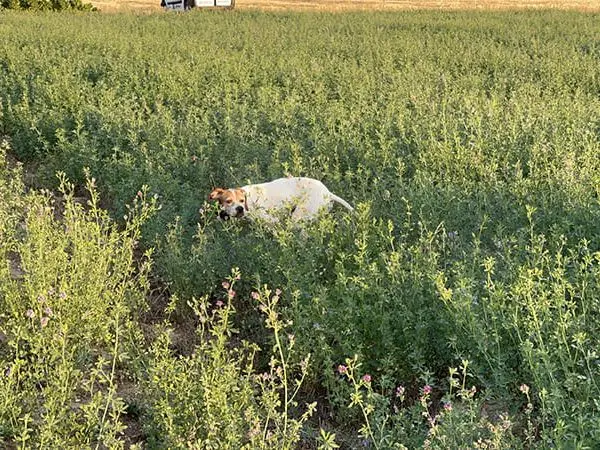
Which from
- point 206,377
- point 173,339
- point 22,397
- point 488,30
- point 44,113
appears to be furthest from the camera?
point 488,30

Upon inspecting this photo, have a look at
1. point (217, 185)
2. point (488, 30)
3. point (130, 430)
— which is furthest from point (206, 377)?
point (488, 30)

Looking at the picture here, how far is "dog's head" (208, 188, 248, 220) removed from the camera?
4.99 m

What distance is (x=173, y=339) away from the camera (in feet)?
13.6

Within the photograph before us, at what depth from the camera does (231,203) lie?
5.00 metres

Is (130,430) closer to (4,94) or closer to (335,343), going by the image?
(335,343)

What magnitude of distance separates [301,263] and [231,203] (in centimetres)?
108

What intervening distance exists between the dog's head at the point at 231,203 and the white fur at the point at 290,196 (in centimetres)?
6

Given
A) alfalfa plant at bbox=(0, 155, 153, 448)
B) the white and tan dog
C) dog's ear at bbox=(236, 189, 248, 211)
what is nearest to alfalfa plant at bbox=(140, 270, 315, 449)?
alfalfa plant at bbox=(0, 155, 153, 448)

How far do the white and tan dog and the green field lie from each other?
170mm

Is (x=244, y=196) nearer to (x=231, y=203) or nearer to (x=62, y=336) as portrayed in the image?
(x=231, y=203)

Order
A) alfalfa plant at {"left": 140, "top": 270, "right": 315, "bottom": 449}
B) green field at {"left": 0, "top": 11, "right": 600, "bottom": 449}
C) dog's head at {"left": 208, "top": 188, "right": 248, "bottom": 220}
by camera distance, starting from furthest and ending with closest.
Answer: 1. dog's head at {"left": 208, "top": 188, "right": 248, "bottom": 220}
2. green field at {"left": 0, "top": 11, "right": 600, "bottom": 449}
3. alfalfa plant at {"left": 140, "top": 270, "right": 315, "bottom": 449}

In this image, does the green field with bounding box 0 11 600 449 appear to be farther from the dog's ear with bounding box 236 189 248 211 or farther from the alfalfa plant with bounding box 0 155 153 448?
the dog's ear with bounding box 236 189 248 211

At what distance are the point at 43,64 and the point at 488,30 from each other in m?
11.3

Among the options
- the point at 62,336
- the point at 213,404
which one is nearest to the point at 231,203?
the point at 62,336
